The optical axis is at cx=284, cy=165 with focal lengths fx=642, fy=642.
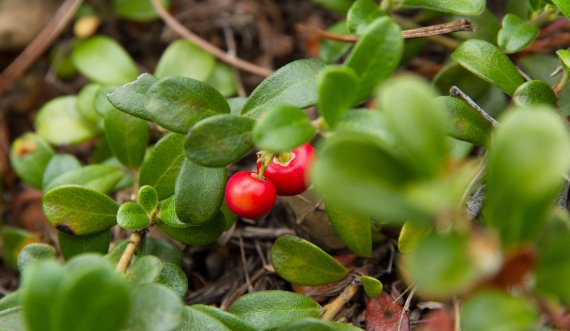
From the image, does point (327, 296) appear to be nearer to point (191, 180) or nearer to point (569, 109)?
point (191, 180)

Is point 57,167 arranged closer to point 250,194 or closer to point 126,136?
point 126,136

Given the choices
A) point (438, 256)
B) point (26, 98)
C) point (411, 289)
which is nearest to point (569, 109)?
point (411, 289)

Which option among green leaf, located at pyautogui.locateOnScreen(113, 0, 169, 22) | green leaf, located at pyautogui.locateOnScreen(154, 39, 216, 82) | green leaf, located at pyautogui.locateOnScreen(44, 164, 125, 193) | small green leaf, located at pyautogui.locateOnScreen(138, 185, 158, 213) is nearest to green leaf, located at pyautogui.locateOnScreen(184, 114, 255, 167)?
small green leaf, located at pyautogui.locateOnScreen(138, 185, 158, 213)

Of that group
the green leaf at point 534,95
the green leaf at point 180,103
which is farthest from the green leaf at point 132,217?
the green leaf at point 534,95

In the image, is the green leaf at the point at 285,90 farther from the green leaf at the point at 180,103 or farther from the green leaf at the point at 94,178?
the green leaf at the point at 94,178

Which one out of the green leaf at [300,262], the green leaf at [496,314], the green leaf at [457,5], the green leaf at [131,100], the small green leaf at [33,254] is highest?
the green leaf at [457,5]
